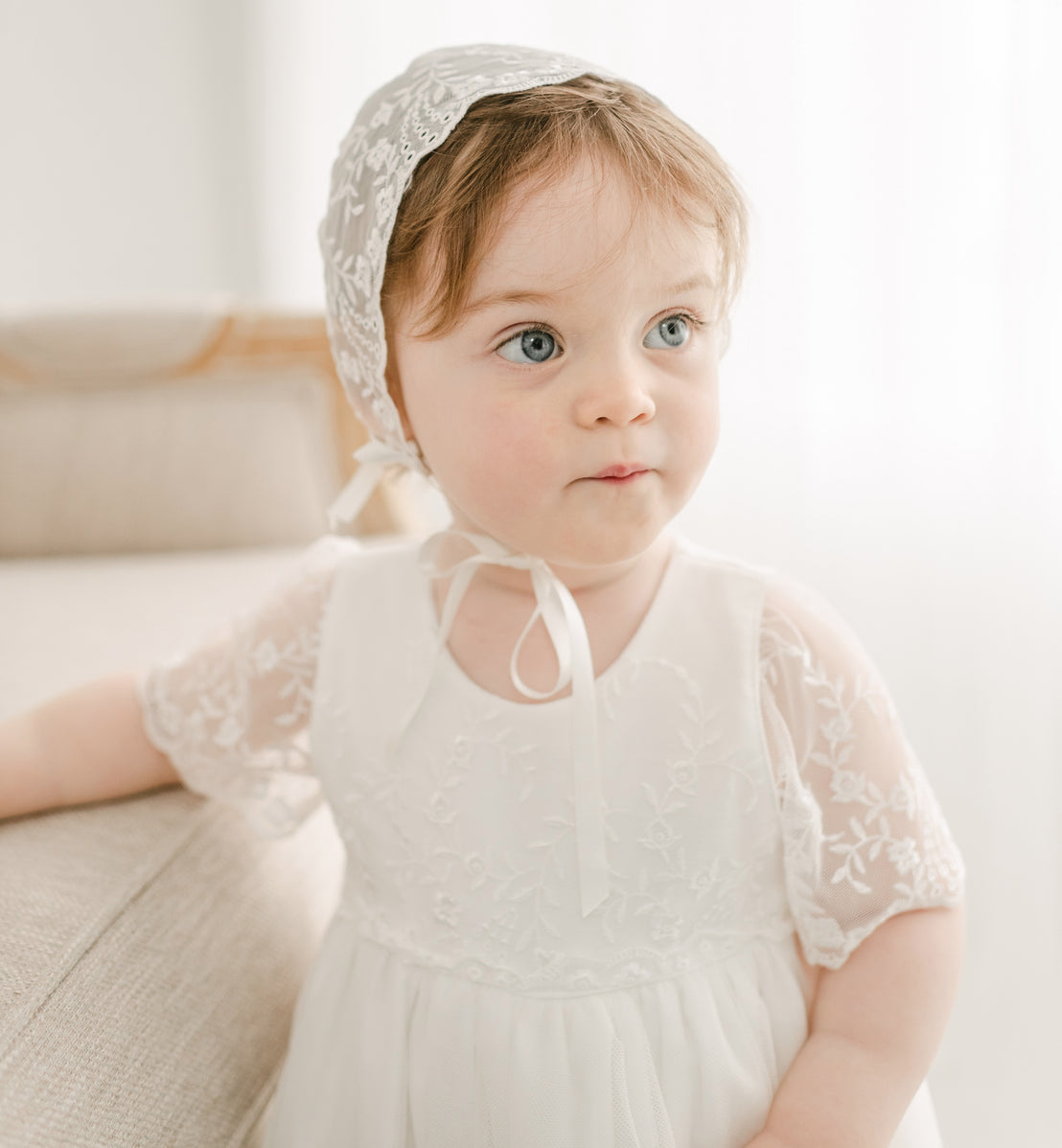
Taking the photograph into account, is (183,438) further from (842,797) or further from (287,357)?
(842,797)

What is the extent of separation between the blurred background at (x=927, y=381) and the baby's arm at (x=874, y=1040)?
28.1 inches

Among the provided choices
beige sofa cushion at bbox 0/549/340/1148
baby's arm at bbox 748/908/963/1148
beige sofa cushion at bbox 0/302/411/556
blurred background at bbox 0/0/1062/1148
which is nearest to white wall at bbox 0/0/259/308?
blurred background at bbox 0/0/1062/1148

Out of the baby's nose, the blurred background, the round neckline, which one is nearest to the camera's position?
the baby's nose

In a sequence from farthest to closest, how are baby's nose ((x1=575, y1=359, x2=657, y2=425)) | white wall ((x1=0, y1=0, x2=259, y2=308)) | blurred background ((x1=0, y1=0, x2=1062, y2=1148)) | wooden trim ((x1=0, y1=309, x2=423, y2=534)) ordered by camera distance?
white wall ((x1=0, y1=0, x2=259, y2=308)) → wooden trim ((x1=0, y1=309, x2=423, y2=534)) → blurred background ((x1=0, y1=0, x2=1062, y2=1148)) → baby's nose ((x1=575, y1=359, x2=657, y2=425))

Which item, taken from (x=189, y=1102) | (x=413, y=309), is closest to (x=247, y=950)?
(x=189, y=1102)

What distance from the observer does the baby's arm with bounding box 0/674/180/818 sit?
897 millimetres

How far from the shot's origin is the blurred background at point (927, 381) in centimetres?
144

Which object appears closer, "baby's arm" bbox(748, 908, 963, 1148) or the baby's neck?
"baby's arm" bbox(748, 908, 963, 1148)

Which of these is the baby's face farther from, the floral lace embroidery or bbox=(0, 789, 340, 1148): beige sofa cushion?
bbox=(0, 789, 340, 1148): beige sofa cushion

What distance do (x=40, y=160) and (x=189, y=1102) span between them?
111 inches

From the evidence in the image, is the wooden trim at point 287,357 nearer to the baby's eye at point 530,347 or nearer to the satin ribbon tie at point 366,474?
the satin ribbon tie at point 366,474

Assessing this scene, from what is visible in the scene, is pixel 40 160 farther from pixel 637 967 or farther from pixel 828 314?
pixel 637 967

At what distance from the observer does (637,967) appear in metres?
0.78

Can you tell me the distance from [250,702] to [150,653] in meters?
0.45
